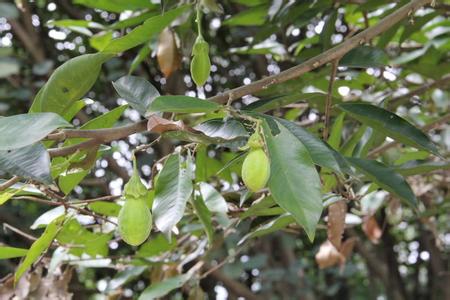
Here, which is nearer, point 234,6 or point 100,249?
point 100,249

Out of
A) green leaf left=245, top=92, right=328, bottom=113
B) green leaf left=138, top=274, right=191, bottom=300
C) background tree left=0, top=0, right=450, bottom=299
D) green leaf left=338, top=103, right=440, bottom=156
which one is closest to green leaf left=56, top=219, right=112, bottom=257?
background tree left=0, top=0, right=450, bottom=299

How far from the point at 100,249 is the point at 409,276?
5.46ft

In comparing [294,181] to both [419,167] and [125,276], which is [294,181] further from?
[125,276]

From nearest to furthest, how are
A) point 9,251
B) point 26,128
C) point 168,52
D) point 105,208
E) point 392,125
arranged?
1. point 26,128
2. point 392,125
3. point 9,251
4. point 105,208
5. point 168,52

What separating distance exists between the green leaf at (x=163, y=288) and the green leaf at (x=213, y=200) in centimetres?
17

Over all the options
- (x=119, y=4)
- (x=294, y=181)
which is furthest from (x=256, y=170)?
(x=119, y=4)

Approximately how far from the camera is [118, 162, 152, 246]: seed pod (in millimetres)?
640

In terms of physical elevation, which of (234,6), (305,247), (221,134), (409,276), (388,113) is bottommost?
(409,276)

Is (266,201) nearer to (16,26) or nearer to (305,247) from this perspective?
(16,26)

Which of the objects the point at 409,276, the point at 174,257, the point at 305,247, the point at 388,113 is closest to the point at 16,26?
the point at 174,257

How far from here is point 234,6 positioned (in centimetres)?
175

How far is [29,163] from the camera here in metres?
0.60

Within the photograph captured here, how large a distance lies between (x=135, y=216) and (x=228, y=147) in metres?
0.14

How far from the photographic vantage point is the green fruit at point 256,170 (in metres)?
0.59
